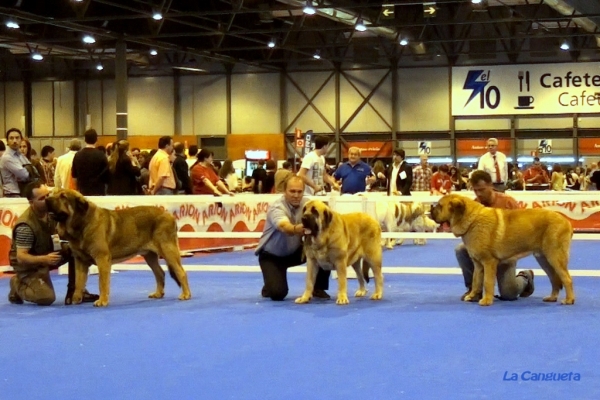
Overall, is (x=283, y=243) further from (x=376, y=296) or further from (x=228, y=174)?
(x=228, y=174)

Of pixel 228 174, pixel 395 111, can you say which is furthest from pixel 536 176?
pixel 228 174

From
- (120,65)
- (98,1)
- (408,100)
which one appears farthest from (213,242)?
(408,100)

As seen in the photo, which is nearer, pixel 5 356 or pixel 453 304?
pixel 5 356

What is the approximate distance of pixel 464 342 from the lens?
5742 millimetres

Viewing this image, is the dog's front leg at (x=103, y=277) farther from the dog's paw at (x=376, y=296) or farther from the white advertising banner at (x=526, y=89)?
the white advertising banner at (x=526, y=89)

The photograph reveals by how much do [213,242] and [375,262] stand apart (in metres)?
6.22

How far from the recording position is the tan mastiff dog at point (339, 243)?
727 centimetres

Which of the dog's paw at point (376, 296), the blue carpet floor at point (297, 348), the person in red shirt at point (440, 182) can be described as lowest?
the blue carpet floor at point (297, 348)

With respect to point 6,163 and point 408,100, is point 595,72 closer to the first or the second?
point 408,100

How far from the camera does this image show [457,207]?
7496 millimetres

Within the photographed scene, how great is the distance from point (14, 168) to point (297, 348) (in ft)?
17.8

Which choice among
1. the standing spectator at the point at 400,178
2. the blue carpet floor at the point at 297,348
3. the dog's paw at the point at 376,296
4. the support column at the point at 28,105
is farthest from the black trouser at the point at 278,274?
the support column at the point at 28,105

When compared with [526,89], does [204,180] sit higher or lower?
lower

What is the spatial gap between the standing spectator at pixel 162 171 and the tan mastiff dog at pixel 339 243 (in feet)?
14.3
